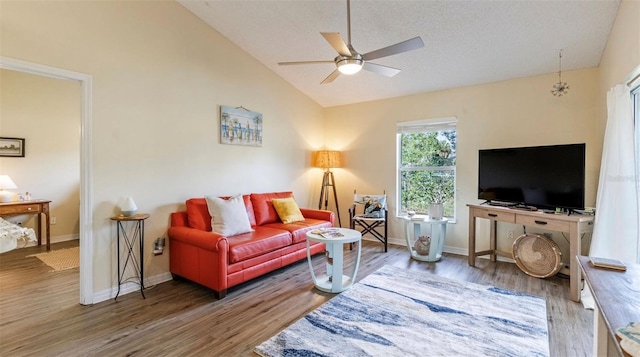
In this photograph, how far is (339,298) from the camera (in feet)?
9.21

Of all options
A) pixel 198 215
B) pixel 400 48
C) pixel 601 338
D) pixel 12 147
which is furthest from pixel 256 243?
pixel 12 147

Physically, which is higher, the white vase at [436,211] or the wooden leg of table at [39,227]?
the white vase at [436,211]

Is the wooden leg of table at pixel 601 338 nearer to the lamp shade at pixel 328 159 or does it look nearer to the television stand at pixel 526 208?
the television stand at pixel 526 208

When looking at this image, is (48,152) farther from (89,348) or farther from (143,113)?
(89,348)

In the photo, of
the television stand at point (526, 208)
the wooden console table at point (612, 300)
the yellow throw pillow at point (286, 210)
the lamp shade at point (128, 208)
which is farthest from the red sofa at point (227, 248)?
the wooden console table at point (612, 300)

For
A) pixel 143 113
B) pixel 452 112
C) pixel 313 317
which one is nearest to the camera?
pixel 313 317

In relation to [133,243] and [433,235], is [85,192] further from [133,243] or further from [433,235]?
[433,235]

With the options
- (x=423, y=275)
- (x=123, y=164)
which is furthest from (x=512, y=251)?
(x=123, y=164)

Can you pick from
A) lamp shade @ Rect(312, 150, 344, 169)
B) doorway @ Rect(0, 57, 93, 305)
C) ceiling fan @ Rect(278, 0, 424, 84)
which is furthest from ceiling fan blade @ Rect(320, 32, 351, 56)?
lamp shade @ Rect(312, 150, 344, 169)

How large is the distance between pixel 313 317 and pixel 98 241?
84.2 inches

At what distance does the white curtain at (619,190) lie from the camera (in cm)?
238

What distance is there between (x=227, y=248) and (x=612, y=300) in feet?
8.65

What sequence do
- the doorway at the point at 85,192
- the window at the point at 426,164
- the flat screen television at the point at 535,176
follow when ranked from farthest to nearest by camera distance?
the window at the point at 426,164, the flat screen television at the point at 535,176, the doorway at the point at 85,192

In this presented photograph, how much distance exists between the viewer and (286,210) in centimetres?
419
